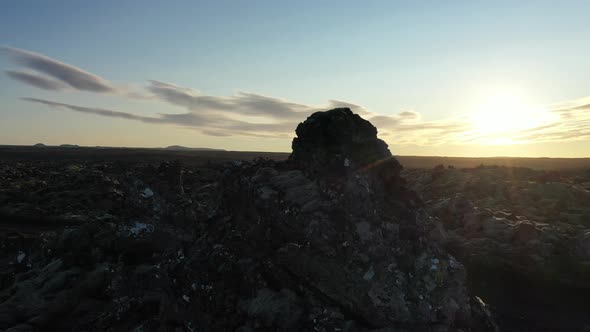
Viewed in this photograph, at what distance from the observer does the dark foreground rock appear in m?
10.9

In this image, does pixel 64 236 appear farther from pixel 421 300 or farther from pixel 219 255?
pixel 421 300

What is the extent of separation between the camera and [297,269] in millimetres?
11445

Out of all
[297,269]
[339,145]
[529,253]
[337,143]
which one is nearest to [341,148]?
[339,145]

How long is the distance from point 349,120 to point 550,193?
129 ft

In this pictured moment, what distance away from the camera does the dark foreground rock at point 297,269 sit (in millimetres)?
10945

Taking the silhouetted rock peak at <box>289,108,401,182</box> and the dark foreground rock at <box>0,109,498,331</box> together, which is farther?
the silhouetted rock peak at <box>289,108,401,182</box>

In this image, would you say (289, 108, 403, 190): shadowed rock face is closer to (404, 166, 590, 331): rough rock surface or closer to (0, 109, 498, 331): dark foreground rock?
(0, 109, 498, 331): dark foreground rock

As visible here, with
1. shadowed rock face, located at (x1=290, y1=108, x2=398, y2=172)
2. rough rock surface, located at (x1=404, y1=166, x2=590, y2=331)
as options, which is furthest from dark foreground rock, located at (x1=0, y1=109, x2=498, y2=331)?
rough rock surface, located at (x1=404, y1=166, x2=590, y2=331)

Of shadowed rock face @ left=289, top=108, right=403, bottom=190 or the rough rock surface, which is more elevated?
shadowed rock face @ left=289, top=108, right=403, bottom=190

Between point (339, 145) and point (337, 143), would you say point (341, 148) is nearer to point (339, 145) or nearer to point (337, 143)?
point (339, 145)

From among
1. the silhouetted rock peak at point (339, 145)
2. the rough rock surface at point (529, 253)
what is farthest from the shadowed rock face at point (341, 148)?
the rough rock surface at point (529, 253)

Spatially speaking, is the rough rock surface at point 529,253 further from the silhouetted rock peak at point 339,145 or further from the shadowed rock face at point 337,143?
the shadowed rock face at point 337,143

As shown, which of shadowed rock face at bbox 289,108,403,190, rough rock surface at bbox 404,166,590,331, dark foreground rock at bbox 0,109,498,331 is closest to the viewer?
dark foreground rock at bbox 0,109,498,331

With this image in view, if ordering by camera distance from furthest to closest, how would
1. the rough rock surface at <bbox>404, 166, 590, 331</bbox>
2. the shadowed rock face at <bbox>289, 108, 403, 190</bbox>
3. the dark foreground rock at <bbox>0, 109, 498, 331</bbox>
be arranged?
the rough rock surface at <bbox>404, 166, 590, 331</bbox>
the shadowed rock face at <bbox>289, 108, 403, 190</bbox>
the dark foreground rock at <bbox>0, 109, 498, 331</bbox>
